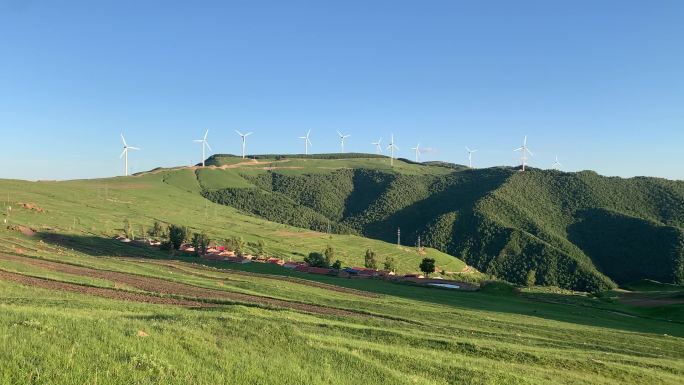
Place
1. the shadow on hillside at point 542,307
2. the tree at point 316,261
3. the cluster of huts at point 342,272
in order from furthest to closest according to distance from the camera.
Answer: 1. the tree at point 316,261
2. the cluster of huts at point 342,272
3. the shadow on hillside at point 542,307

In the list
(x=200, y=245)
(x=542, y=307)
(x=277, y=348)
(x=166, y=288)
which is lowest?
(x=542, y=307)

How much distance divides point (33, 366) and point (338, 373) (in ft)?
26.9

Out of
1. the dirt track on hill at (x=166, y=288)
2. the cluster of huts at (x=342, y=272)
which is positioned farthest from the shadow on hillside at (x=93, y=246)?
the dirt track on hill at (x=166, y=288)

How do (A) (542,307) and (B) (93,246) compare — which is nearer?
(A) (542,307)

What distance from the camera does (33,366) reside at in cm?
1060

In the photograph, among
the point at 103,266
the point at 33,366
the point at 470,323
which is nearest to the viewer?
the point at 33,366

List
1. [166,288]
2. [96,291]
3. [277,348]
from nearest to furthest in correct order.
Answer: [277,348] → [96,291] → [166,288]

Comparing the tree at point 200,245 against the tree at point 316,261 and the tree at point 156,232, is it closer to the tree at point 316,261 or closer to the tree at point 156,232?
the tree at point 156,232

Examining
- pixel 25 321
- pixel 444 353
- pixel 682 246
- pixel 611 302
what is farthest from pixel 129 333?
pixel 682 246

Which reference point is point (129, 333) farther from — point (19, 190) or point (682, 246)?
point (682, 246)

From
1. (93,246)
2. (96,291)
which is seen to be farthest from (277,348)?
(93,246)

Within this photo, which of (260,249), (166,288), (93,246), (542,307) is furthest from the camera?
(260,249)

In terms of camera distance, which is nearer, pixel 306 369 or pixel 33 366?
pixel 33 366

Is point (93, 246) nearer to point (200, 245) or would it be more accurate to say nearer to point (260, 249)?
point (200, 245)
